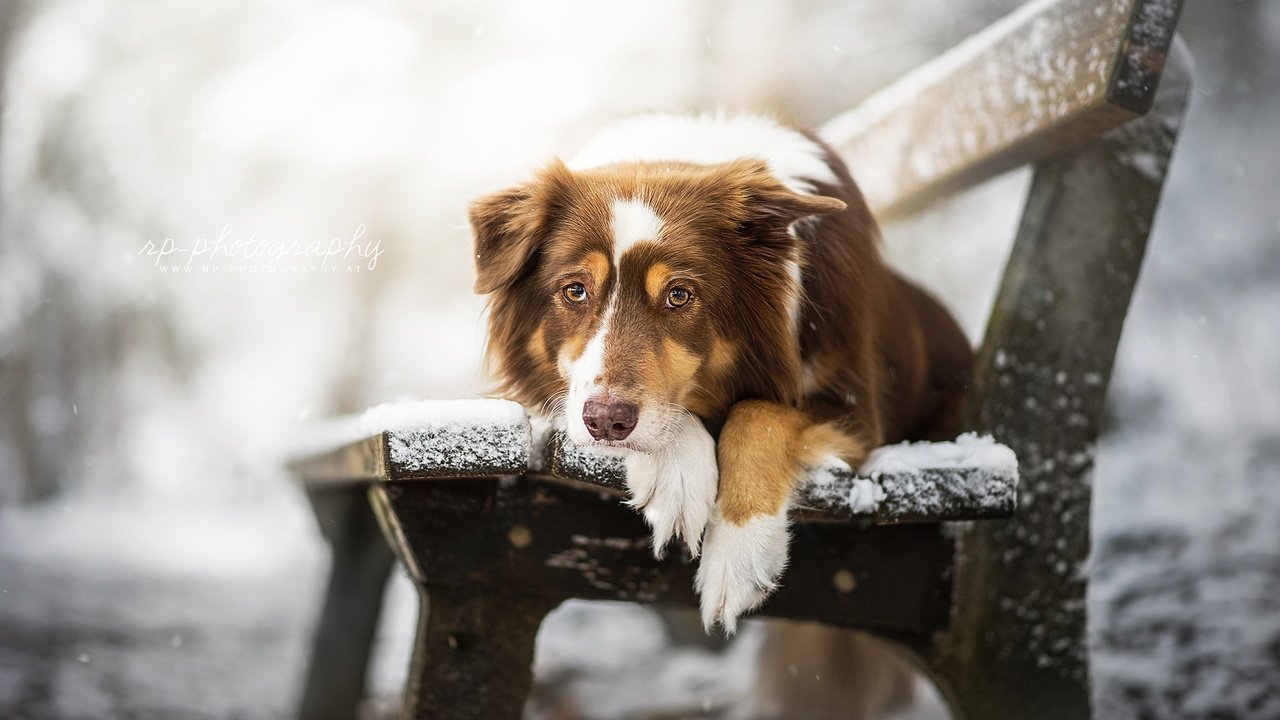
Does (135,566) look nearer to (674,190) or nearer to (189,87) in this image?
(189,87)

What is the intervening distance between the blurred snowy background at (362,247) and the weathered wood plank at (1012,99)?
206 cm

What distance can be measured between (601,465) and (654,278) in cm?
49

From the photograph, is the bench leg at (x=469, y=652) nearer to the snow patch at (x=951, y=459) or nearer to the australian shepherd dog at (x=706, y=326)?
the australian shepherd dog at (x=706, y=326)

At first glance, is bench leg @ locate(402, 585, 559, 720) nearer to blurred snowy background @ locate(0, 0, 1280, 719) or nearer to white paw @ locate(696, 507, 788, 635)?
white paw @ locate(696, 507, 788, 635)

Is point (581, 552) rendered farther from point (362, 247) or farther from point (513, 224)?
point (362, 247)

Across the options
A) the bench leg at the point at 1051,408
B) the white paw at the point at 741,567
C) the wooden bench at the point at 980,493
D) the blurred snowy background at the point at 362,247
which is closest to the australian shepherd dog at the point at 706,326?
the white paw at the point at 741,567

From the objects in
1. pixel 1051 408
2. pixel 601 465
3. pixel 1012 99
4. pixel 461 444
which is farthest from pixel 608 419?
pixel 1012 99

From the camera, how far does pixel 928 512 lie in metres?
1.69

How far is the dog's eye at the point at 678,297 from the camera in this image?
1.94m

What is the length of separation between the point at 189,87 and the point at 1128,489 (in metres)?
6.76

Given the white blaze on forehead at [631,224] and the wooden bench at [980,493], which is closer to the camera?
the wooden bench at [980,493]

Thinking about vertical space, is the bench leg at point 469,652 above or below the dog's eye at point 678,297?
below

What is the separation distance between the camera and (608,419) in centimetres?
164

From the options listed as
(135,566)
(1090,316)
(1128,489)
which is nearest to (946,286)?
(1128,489)
